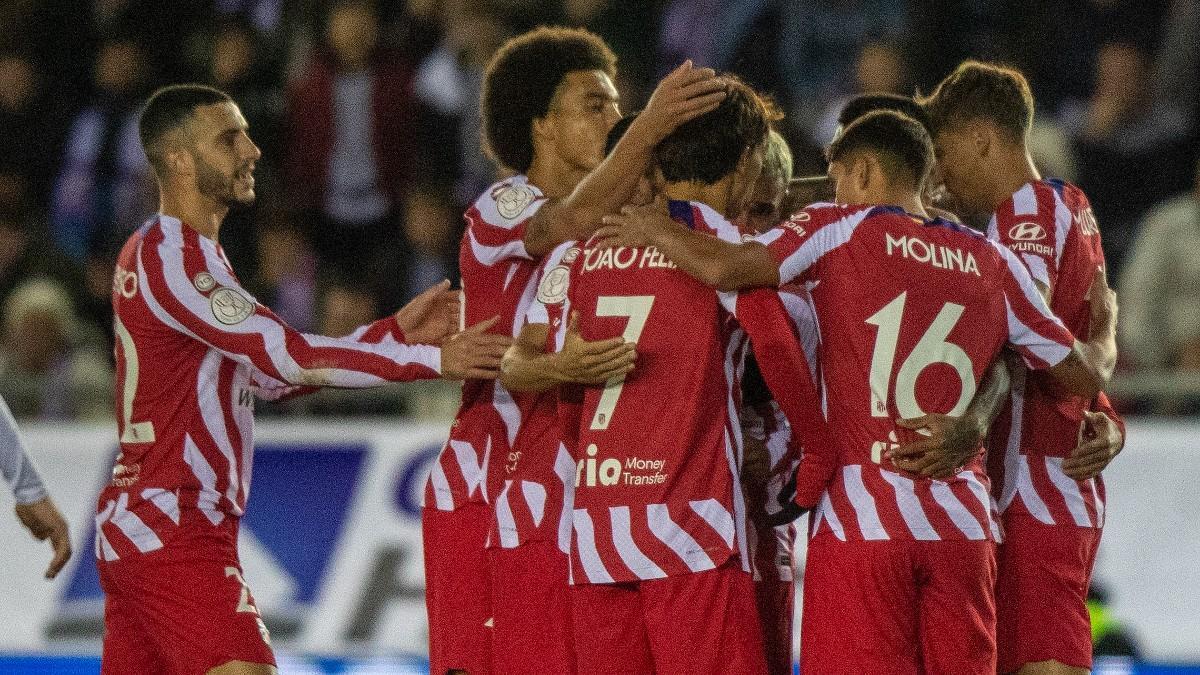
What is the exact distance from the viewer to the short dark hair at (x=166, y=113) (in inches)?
238

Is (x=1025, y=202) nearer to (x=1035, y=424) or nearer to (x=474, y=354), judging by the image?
(x=1035, y=424)

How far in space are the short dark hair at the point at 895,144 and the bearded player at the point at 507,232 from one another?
0.55 metres

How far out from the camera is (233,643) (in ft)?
18.1

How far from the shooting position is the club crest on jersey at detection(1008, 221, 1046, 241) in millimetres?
5676

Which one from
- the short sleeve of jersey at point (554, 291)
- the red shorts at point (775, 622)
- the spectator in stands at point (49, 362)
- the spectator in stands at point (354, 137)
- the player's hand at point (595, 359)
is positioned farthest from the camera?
the spectator in stands at point (354, 137)

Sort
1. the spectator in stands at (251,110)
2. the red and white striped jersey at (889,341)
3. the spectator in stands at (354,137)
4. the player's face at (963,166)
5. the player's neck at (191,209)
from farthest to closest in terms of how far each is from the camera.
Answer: the spectator in stands at (251,110), the spectator in stands at (354,137), the player's neck at (191,209), the player's face at (963,166), the red and white striped jersey at (889,341)

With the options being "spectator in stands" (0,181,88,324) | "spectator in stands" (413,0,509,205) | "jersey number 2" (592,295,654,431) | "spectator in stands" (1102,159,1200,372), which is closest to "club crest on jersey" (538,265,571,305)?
"jersey number 2" (592,295,654,431)

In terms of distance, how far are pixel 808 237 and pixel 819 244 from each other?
4 centimetres

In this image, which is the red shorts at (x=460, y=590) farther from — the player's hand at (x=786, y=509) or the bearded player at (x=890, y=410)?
the bearded player at (x=890, y=410)

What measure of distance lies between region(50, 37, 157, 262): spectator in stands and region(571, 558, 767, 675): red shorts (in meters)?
8.43

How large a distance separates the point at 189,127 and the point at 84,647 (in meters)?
4.38

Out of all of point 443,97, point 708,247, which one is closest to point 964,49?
point 443,97

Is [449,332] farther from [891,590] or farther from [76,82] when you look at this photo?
[76,82]

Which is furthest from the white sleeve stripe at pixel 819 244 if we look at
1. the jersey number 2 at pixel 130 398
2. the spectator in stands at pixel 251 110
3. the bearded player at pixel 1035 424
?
the spectator in stands at pixel 251 110
